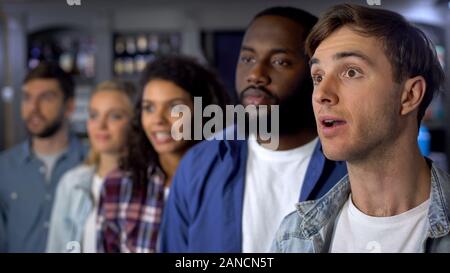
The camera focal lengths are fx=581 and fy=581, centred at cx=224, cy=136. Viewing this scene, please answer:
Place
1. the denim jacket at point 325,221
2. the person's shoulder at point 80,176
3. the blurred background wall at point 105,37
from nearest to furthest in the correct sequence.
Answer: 1. the denim jacket at point 325,221
2. the blurred background wall at point 105,37
3. the person's shoulder at point 80,176

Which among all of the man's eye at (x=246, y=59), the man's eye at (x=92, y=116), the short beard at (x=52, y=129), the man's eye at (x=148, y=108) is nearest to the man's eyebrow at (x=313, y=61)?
the man's eye at (x=246, y=59)

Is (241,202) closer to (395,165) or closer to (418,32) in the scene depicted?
(395,165)

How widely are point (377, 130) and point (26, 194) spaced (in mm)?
995

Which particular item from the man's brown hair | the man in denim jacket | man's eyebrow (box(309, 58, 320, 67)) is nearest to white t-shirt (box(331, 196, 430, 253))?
the man in denim jacket

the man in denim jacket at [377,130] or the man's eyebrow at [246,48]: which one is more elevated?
the man's eyebrow at [246,48]

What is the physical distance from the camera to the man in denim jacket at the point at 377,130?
4.31 feet

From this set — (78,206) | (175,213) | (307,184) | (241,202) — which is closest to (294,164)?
(307,184)

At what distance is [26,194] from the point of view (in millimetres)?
1668

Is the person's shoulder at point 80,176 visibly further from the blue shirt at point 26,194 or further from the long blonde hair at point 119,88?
the long blonde hair at point 119,88

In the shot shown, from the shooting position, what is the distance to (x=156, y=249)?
156cm

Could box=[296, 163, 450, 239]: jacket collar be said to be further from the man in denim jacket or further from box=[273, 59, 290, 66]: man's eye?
box=[273, 59, 290, 66]: man's eye

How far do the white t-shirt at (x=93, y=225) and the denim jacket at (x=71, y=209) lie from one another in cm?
1

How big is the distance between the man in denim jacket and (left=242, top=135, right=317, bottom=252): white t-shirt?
0.08 m

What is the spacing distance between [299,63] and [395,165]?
0.34 metres
